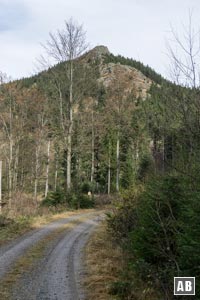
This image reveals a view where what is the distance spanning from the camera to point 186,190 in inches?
233

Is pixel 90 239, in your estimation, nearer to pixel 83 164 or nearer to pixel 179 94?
pixel 179 94

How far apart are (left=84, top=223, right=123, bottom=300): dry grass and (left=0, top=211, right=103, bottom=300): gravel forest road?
220 millimetres

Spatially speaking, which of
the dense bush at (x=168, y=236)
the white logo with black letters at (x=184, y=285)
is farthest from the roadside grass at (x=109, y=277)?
the white logo with black letters at (x=184, y=285)

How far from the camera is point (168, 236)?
695 cm

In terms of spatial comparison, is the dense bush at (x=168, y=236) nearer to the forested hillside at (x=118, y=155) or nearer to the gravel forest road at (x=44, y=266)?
the forested hillside at (x=118, y=155)

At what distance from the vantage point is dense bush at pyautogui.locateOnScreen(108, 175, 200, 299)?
16.9ft

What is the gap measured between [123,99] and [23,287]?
30.8 m

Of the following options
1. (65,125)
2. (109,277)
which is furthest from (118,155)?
(109,277)

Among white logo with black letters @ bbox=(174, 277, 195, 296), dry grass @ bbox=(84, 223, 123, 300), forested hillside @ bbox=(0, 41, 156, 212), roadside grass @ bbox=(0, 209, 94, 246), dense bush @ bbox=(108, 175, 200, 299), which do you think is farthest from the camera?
forested hillside @ bbox=(0, 41, 156, 212)

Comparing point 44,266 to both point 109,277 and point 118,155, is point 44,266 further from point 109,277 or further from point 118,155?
point 118,155

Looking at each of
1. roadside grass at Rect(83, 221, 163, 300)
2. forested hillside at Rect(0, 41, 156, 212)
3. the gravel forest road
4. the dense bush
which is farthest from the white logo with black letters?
forested hillside at Rect(0, 41, 156, 212)

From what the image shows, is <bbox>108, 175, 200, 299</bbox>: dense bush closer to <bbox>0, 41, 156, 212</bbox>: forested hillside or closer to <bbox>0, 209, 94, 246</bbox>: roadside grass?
<bbox>0, 209, 94, 246</bbox>: roadside grass

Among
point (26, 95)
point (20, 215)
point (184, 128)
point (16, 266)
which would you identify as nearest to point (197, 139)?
point (184, 128)

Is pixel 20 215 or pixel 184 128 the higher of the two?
pixel 184 128
